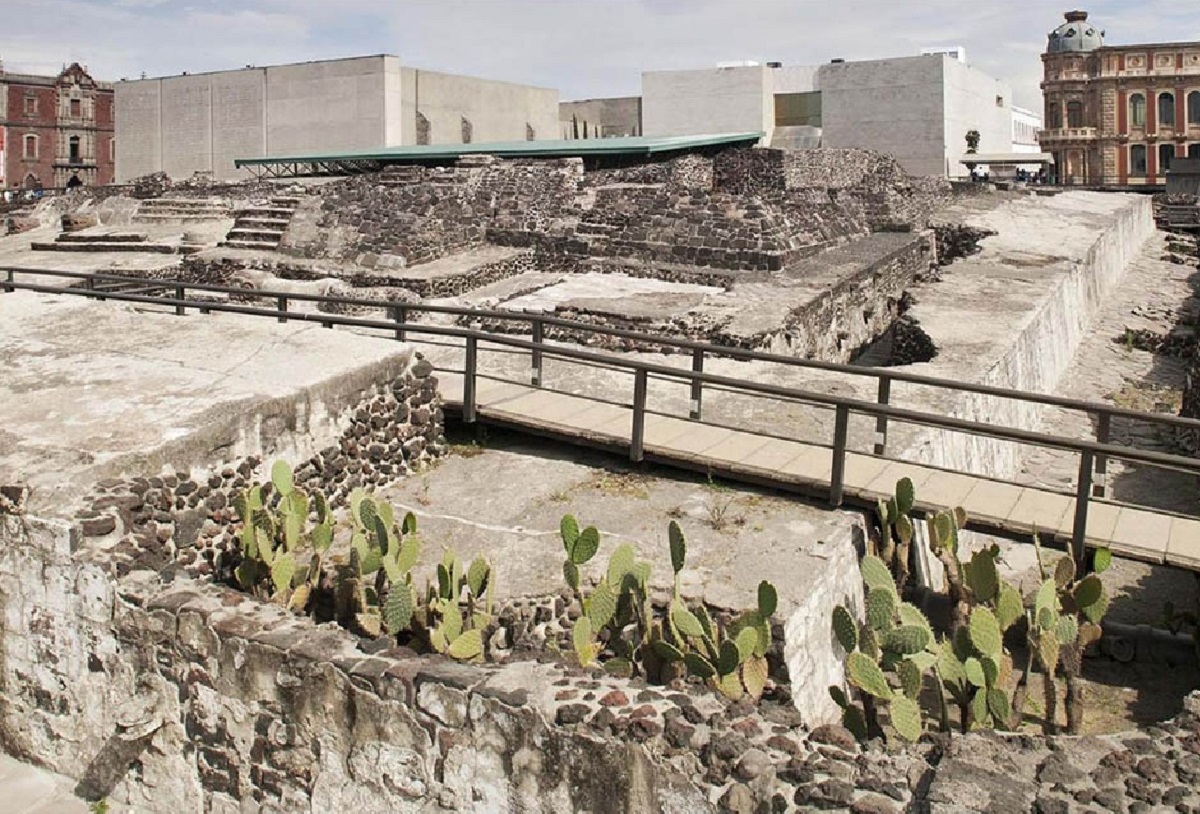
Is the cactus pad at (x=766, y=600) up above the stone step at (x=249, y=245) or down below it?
below

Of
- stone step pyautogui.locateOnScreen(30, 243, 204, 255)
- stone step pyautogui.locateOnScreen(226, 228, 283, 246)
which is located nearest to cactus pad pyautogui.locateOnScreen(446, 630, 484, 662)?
stone step pyautogui.locateOnScreen(226, 228, 283, 246)

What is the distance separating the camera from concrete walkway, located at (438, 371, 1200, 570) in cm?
655

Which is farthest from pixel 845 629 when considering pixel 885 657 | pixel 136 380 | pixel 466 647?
pixel 136 380

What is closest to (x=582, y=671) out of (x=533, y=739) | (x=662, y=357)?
(x=533, y=739)

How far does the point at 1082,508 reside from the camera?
6.43m

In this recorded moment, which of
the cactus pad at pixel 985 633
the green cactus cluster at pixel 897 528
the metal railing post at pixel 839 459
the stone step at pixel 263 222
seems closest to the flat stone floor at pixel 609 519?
the metal railing post at pixel 839 459

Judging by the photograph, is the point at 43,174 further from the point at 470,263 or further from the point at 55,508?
the point at 55,508

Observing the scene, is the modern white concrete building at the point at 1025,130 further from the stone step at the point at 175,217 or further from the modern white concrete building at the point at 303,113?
the stone step at the point at 175,217

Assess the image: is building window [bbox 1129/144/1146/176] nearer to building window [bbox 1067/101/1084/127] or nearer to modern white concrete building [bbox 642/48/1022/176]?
building window [bbox 1067/101/1084/127]

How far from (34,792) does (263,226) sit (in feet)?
50.2

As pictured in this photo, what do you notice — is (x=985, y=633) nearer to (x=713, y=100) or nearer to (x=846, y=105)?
(x=846, y=105)

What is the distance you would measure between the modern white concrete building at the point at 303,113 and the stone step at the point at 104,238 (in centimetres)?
1836

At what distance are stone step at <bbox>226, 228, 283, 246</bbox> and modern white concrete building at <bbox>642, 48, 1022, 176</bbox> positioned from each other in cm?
3349

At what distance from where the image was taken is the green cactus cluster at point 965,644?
4762 millimetres
